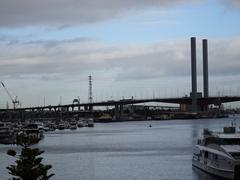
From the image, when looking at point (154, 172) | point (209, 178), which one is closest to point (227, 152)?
point (209, 178)

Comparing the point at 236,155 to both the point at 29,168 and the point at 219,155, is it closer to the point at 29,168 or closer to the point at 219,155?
the point at 219,155

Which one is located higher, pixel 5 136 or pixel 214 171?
pixel 5 136

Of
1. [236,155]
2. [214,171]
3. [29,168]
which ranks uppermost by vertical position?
[29,168]

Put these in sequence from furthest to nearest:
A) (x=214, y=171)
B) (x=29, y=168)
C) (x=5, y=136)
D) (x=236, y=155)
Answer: (x=5, y=136) → (x=214, y=171) → (x=236, y=155) → (x=29, y=168)

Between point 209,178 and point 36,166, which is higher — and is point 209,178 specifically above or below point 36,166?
below

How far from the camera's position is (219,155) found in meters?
44.2

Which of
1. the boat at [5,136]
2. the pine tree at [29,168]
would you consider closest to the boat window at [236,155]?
the pine tree at [29,168]

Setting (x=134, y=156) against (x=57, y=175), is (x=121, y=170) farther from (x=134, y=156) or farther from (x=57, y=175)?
(x=134, y=156)

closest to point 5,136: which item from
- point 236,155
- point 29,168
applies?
point 236,155

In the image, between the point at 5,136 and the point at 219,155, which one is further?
the point at 5,136

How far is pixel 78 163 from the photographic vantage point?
62438mm

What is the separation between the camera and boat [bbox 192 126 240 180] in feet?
139

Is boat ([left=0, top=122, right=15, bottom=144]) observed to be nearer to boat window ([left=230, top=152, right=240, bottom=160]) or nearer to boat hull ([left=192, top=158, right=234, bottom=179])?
boat hull ([left=192, top=158, right=234, bottom=179])

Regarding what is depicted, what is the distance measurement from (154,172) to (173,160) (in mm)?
11197
